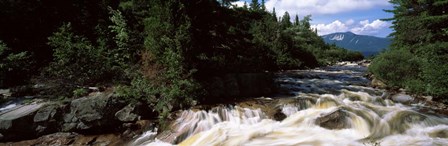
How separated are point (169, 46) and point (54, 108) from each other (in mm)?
4756

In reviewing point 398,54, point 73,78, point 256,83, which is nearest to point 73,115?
point 73,78

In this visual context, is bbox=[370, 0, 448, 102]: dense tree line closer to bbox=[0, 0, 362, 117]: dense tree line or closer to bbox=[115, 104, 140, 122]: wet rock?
bbox=[0, 0, 362, 117]: dense tree line

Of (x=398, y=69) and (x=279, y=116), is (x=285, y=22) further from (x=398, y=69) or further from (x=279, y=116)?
(x=279, y=116)

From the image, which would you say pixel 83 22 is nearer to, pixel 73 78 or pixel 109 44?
pixel 109 44

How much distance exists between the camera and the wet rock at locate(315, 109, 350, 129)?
351 inches

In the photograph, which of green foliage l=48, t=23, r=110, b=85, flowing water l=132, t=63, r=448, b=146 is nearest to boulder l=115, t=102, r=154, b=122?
flowing water l=132, t=63, r=448, b=146

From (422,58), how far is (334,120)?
9478 millimetres

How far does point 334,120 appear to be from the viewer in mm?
9078

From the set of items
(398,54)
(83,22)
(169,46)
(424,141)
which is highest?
(83,22)

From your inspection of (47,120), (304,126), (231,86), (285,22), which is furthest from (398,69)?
(285,22)

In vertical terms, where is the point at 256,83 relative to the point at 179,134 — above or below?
above

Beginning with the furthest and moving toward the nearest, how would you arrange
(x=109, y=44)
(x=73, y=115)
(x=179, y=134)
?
1. (x=109, y=44)
2. (x=73, y=115)
3. (x=179, y=134)

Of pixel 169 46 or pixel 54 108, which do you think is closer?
pixel 54 108

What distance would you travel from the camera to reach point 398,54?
16109 mm
